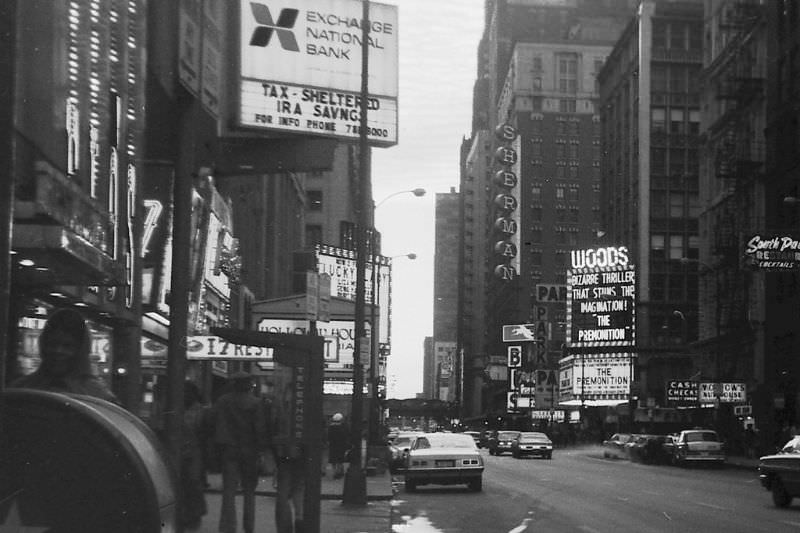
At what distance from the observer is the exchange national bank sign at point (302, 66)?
15930mm

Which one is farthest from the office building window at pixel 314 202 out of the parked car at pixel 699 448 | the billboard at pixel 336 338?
the billboard at pixel 336 338

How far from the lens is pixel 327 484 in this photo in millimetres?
33781

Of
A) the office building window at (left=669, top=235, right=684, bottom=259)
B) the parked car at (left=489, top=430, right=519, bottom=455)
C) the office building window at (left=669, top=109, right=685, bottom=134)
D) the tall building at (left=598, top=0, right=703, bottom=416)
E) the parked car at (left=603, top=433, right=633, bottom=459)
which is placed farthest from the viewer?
the office building window at (left=669, top=109, right=685, bottom=134)

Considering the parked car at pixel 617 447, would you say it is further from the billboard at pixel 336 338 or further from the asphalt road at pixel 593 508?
the asphalt road at pixel 593 508

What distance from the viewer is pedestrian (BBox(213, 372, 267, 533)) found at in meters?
12.8

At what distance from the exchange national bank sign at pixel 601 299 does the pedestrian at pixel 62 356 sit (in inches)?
4055

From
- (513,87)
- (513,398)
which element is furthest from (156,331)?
(513,87)

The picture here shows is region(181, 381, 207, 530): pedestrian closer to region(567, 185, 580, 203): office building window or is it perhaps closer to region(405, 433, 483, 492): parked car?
region(405, 433, 483, 492): parked car

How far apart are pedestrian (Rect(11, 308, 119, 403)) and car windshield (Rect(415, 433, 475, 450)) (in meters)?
27.9

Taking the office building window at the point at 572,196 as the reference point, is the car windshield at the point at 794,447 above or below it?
below

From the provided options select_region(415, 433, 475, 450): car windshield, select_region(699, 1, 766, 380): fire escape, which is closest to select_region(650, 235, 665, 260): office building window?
select_region(699, 1, 766, 380): fire escape

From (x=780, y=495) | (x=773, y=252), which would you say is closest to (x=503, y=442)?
(x=773, y=252)

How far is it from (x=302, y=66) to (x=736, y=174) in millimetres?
56702

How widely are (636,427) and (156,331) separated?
82961 millimetres
